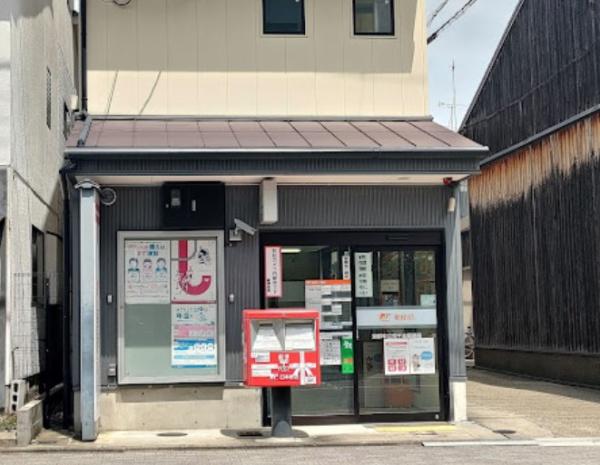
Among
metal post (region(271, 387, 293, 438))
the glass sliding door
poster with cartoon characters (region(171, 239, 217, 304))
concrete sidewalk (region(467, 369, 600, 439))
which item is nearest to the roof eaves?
poster with cartoon characters (region(171, 239, 217, 304))

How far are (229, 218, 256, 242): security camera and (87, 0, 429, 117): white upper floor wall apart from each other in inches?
75.8

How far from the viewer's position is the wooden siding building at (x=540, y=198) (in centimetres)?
1767

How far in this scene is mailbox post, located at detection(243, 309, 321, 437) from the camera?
10.9 m

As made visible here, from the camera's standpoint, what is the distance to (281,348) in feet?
36.1

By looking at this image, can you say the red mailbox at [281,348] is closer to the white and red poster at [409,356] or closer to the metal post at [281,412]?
the metal post at [281,412]

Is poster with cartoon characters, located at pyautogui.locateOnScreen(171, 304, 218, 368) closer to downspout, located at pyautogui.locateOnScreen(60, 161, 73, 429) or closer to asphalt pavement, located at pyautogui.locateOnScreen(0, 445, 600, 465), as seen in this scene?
downspout, located at pyautogui.locateOnScreen(60, 161, 73, 429)

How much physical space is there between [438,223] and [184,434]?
4.36 m

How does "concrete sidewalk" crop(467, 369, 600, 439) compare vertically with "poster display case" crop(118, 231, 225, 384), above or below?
below

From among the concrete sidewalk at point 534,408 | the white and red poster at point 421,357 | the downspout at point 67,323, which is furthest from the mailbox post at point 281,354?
the concrete sidewalk at point 534,408

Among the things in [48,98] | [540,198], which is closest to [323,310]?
[48,98]

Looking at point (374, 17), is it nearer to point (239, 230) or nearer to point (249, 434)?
point (239, 230)

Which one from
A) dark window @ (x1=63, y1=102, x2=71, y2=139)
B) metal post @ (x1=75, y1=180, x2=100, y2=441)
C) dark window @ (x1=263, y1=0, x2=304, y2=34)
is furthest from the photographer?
dark window @ (x1=63, y1=102, x2=71, y2=139)

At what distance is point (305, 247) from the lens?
39.9ft

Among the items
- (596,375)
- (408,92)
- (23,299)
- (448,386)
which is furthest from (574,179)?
(23,299)
